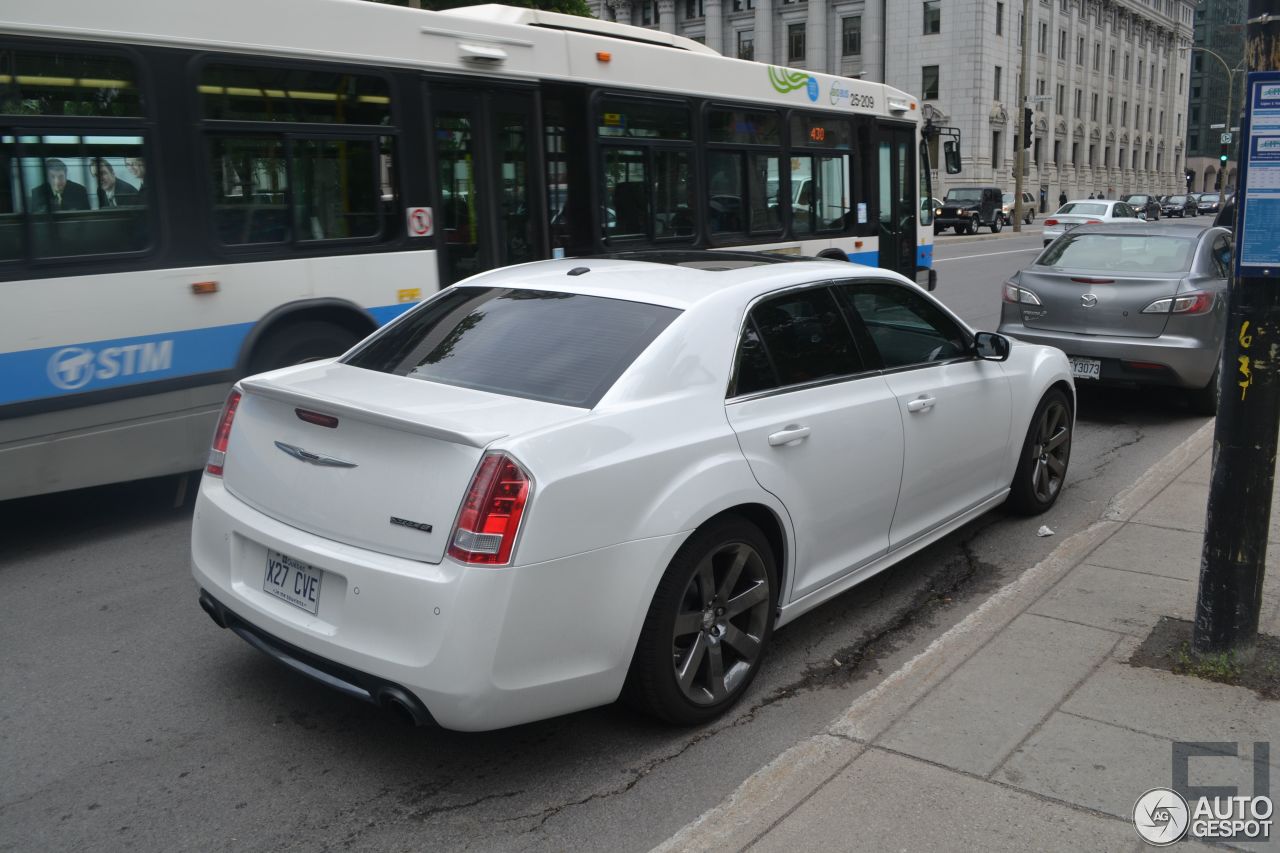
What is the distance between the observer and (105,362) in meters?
6.13

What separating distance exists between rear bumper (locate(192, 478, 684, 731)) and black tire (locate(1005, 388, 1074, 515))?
329cm

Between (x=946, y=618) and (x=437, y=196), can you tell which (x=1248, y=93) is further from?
(x=437, y=196)

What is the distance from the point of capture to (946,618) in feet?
16.8

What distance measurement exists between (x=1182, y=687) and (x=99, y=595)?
4.65m

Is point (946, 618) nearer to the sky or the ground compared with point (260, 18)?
nearer to the ground

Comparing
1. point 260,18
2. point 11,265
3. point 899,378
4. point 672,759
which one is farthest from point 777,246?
point 672,759

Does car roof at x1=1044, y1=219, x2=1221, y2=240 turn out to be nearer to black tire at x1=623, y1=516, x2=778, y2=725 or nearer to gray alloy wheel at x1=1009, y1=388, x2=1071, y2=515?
gray alloy wheel at x1=1009, y1=388, x2=1071, y2=515

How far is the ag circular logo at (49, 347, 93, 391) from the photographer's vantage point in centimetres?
590

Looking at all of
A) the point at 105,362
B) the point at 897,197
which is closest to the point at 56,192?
the point at 105,362

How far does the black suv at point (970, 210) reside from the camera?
150 ft

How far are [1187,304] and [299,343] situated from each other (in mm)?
6569

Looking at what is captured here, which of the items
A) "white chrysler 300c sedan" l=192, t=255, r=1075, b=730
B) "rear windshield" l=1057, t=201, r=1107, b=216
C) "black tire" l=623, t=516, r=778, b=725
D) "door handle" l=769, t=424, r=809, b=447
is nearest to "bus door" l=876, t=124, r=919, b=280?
"white chrysler 300c sedan" l=192, t=255, r=1075, b=730

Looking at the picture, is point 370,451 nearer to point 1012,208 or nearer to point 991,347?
point 991,347

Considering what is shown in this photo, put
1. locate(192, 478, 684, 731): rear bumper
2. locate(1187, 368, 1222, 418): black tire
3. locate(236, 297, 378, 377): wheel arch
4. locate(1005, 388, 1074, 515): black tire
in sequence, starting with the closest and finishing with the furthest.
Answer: locate(192, 478, 684, 731): rear bumper
locate(1005, 388, 1074, 515): black tire
locate(236, 297, 378, 377): wheel arch
locate(1187, 368, 1222, 418): black tire
